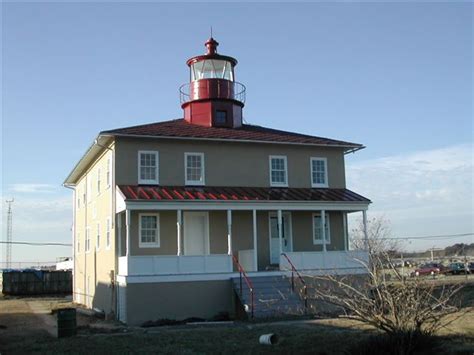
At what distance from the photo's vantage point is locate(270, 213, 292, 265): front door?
26641mm

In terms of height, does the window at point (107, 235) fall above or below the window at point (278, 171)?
below

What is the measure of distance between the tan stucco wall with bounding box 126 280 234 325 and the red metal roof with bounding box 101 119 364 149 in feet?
Answer: 20.0

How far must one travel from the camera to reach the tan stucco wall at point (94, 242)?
25.8 meters

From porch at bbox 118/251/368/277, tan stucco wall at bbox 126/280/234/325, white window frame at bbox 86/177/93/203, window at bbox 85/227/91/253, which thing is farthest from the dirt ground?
white window frame at bbox 86/177/93/203

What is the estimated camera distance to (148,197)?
2312cm

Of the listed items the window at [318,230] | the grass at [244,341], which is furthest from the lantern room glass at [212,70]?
the grass at [244,341]

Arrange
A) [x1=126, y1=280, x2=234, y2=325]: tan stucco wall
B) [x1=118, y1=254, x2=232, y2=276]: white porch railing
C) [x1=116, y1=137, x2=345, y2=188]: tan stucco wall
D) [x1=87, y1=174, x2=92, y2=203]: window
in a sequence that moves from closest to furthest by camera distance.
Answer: [x1=126, y1=280, x2=234, y2=325]: tan stucco wall, [x1=118, y1=254, x2=232, y2=276]: white porch railing, [x1=116, y1=137, x2=345, y2=188]: tan stucco wall, [x1=87, y1=174, x2=92, y2=203]: window

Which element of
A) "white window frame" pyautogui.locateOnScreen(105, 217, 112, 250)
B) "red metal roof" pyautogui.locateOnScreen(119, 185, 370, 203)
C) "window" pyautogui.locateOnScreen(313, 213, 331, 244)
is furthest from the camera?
"window" pyautogui.locateOnScreen(313, 213, 331, 244)

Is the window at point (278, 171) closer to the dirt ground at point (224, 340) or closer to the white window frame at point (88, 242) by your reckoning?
the dirt ground at point (224, 340)

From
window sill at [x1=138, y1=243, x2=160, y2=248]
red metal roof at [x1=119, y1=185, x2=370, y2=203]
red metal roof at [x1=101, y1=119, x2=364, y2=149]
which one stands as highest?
red metal roof at [x1=101, y1=119, x2=364, y2=149]

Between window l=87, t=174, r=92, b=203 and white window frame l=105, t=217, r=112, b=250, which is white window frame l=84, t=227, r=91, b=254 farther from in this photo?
white window frame l=105, t=217, r=112, b=250

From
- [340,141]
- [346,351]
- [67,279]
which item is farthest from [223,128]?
[67,279]

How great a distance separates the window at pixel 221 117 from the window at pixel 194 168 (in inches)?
124

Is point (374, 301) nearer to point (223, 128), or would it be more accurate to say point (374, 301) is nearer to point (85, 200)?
point (223, 128)
